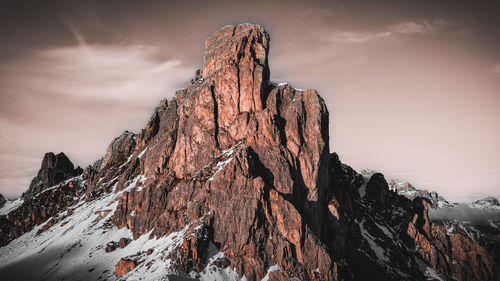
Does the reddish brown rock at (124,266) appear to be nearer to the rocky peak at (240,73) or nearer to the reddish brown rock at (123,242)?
the reddish brown rock at (123,242)

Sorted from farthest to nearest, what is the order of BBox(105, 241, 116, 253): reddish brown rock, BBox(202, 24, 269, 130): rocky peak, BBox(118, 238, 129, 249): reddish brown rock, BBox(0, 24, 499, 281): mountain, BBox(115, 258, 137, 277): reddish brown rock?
1. BBox(202, 24, 269, 130): rocky peak
2. BBox(118, 238, 129, 249): reddish brown rock
3. BBox(105, 241, 116, 253): reddish brown rock
4. BBox(115, 258, 137, 277): reddish brown rock
5. BBox(0, 24, 499, 281): mountain

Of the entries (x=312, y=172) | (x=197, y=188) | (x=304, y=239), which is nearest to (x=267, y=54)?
(x=312, y=172)

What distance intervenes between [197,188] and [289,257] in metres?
45.3

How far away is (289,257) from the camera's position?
112875 millimetres

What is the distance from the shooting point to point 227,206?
120 metres

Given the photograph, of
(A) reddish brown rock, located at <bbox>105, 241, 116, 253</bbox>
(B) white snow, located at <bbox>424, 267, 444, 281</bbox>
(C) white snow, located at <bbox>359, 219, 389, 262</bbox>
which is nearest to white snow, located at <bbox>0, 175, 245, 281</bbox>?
(A) reddish brown rock, located at <bbox>105, 241, 116, 253</bbox>

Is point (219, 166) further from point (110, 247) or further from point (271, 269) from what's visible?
point (110, 247)

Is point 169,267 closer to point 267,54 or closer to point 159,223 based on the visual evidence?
point 159,223

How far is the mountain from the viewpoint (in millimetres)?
113625

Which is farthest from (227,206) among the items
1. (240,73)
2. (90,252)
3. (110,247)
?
(90,252)

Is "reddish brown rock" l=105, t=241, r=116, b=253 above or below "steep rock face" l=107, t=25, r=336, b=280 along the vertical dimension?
below

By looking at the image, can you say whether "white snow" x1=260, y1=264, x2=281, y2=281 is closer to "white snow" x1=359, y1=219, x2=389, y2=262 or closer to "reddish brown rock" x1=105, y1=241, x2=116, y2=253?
"reddish brown rock" x1=105, y1=241, x2=116, y2=253

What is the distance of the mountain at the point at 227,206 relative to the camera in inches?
4473

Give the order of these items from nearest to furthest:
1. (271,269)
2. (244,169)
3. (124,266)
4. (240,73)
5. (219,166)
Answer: (271,269) → (124,266) → (244,169) → (219,166) → (240,73)
